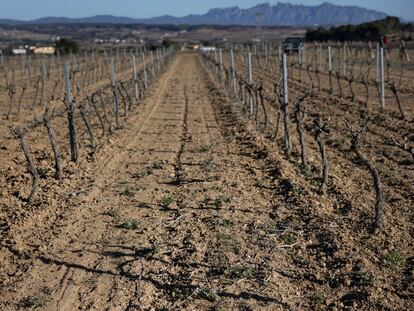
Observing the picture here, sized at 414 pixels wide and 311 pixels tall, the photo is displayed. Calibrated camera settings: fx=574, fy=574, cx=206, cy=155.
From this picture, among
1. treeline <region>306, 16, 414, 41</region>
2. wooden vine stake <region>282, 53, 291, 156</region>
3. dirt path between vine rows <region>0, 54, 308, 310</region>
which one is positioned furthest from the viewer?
treeline <region>306, 16, 414, 41</region>

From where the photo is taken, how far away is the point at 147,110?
18.5m

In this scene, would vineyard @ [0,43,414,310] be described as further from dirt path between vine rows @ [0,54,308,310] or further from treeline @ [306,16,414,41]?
treeline @ [306,16,414,41]

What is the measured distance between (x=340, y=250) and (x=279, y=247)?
2.27 ft

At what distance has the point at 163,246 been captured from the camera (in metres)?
6.72

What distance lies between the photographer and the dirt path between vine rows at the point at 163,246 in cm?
557

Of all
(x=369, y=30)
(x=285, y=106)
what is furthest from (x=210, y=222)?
(x=369, y=30)

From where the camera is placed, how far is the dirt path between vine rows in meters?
5.57

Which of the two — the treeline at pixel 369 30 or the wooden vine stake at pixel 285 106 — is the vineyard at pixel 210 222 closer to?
the wooden vine stake at pixel 285 106

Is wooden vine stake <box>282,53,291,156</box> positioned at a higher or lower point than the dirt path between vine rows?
higher

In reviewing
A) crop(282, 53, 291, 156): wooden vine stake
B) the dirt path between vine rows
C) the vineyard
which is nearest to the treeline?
the vineyard

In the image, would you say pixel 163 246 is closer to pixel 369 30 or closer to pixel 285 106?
pixel 285 106

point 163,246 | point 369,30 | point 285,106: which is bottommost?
point 163,246

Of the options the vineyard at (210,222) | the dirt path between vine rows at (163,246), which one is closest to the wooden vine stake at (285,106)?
the vineyard at (210,222)

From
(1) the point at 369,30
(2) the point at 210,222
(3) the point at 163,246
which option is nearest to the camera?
(3) the point at 163,246
